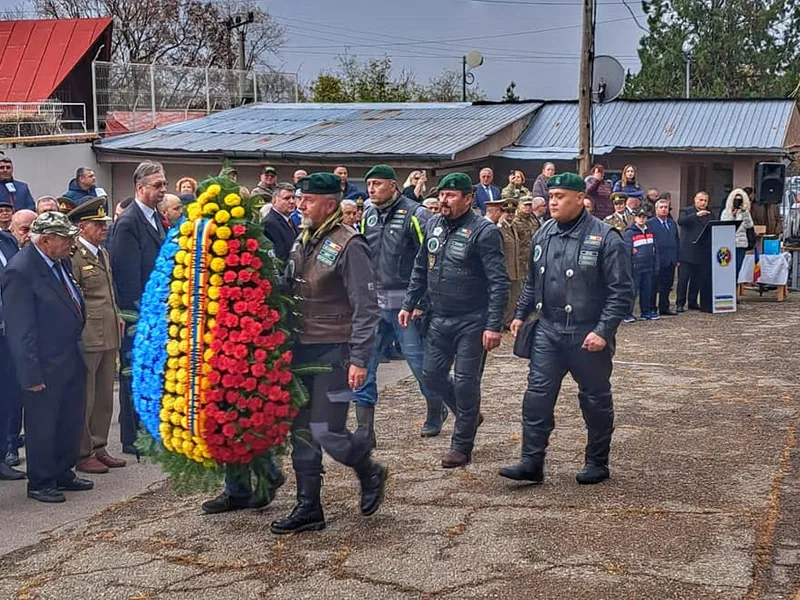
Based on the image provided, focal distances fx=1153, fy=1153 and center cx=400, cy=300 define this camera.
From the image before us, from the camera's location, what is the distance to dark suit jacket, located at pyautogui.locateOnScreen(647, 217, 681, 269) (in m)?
16.1

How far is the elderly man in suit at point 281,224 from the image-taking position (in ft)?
24.9

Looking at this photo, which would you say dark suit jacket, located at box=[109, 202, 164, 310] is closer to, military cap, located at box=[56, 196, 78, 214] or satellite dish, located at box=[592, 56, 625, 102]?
military cap, located at box=[56, 196, 78, 214]

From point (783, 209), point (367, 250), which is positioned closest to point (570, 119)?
point (783, 209)

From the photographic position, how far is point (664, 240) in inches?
638

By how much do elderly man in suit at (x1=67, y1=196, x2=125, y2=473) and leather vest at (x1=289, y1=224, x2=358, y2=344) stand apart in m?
2.12

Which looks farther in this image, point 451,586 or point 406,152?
point 406,152

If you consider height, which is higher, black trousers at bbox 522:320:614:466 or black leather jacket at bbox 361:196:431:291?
black leather jacket at bbox 361:196:431:291

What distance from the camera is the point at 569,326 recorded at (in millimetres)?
6969

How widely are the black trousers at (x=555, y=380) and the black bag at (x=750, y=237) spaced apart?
1083cm

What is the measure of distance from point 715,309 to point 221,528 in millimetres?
11419

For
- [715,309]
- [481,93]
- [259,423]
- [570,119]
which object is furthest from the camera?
[481,93]

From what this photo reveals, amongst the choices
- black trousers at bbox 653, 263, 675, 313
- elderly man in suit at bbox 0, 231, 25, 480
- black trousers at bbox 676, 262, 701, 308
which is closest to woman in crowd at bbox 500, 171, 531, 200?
black trousers at bbox 653, 263, 675, 313

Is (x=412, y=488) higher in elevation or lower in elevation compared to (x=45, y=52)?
lower

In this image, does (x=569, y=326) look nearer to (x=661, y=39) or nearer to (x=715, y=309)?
(x=715, y=309)
